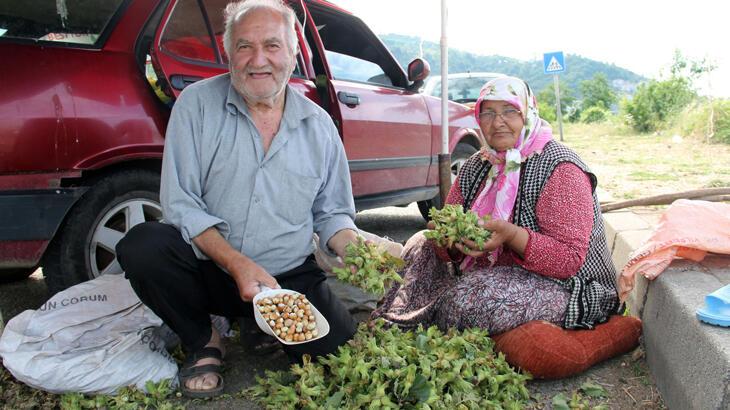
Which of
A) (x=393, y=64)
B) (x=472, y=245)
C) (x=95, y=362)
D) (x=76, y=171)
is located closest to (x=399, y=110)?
(x=393, y=64)

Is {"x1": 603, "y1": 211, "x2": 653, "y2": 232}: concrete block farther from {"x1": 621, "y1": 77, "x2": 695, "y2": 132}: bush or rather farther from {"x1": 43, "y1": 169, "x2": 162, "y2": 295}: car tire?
{"x1": 621, "y1": 77, "x2": 695, "y2": 132}: bush

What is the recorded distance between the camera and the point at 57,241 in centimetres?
286

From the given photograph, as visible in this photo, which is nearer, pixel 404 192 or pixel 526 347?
pixel 526 347

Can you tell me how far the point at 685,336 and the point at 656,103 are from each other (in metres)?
18.2

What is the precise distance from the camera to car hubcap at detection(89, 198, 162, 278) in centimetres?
296

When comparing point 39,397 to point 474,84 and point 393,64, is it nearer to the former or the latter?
point 393,64

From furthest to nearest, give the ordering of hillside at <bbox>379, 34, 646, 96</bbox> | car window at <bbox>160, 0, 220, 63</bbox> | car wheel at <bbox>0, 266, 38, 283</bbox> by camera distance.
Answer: hillside at <bbox>379, 34, 646, 96</bbox>, car wheel at <bbox>0, 266, 38, 283</bbox>, car window at <bbox>160, 0, 220, 63</bbox>

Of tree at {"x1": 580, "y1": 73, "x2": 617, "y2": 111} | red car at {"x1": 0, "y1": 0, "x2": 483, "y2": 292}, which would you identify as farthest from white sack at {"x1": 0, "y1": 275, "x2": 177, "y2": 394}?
tree at {"x1": 580, "y1": 73, "x2": 617, "y2": 111}

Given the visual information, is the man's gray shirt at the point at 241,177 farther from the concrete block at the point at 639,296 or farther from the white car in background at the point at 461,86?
the white car in background at the point at 461,86

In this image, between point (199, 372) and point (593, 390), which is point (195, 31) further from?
point (593, 390)

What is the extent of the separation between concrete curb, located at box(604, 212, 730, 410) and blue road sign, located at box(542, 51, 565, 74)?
13.8 metres

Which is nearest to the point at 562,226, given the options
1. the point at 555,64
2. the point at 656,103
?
the point at 555,64

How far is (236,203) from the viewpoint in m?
2.52

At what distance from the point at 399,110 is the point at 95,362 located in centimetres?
308
